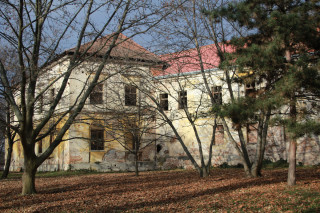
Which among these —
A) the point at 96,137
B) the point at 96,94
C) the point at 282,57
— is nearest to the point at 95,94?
the point at 96,94

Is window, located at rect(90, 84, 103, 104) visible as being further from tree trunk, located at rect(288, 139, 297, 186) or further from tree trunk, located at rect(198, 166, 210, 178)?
tree trunk, located at rect(288, 139, 297, 186)

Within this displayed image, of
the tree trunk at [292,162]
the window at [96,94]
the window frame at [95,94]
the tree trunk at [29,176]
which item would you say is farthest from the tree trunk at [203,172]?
the tree trunk at [29,176]

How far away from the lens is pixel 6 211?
743cm

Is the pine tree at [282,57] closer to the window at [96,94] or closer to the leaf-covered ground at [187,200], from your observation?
the leaf-covered ground at [187,200]

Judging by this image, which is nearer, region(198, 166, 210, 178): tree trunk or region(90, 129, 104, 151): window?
region(198, 166, 210, 178): tree trunk

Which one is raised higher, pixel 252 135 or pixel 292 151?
pixel 252 135

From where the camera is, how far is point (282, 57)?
331 inches

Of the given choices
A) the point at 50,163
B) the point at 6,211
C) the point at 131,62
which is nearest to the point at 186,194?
the point at 6,211

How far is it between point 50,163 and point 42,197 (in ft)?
46.5

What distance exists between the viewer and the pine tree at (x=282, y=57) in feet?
24.6

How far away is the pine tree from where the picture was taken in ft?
24.6

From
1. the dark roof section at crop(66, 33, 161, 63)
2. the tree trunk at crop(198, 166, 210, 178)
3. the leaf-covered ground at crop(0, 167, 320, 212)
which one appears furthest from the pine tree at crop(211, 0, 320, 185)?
the tree trunk at crop(198, 166, 210, 178)

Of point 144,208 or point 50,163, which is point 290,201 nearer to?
point 144,208

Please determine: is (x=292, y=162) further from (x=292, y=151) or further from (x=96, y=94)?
(x=96, y=94)
